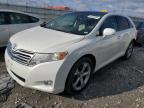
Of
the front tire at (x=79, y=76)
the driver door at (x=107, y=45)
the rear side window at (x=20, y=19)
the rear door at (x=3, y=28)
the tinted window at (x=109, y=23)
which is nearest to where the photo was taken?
the front tire at (x=79, y=76)

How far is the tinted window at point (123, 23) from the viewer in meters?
5.52

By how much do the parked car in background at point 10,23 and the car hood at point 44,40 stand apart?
2.01m

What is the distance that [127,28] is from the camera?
5953 mm

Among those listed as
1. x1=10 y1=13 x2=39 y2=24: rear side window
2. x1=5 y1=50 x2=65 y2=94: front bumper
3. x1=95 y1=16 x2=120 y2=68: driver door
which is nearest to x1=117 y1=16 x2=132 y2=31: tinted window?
x1=95 y1=16 x2=120 y2=68: driver door

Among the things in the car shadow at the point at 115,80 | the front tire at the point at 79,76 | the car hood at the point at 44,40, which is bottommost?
the car shadow at the point at 115,80

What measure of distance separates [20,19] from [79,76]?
360 cm

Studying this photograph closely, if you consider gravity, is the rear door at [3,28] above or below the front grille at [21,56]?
below

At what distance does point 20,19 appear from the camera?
6645mm

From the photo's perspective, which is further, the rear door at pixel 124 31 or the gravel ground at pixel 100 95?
the rear door at pixel 124 31

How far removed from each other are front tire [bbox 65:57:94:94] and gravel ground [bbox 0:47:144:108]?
16 cm

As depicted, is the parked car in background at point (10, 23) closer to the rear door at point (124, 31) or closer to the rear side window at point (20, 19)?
the rear side window at point (20, 19)

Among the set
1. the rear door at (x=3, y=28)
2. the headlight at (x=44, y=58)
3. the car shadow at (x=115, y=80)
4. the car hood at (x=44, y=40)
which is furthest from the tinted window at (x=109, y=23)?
the rear door at (x=3, y=28)

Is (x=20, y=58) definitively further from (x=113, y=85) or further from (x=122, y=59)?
(x=122, y=59)

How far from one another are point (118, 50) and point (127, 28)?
94 centimetres
